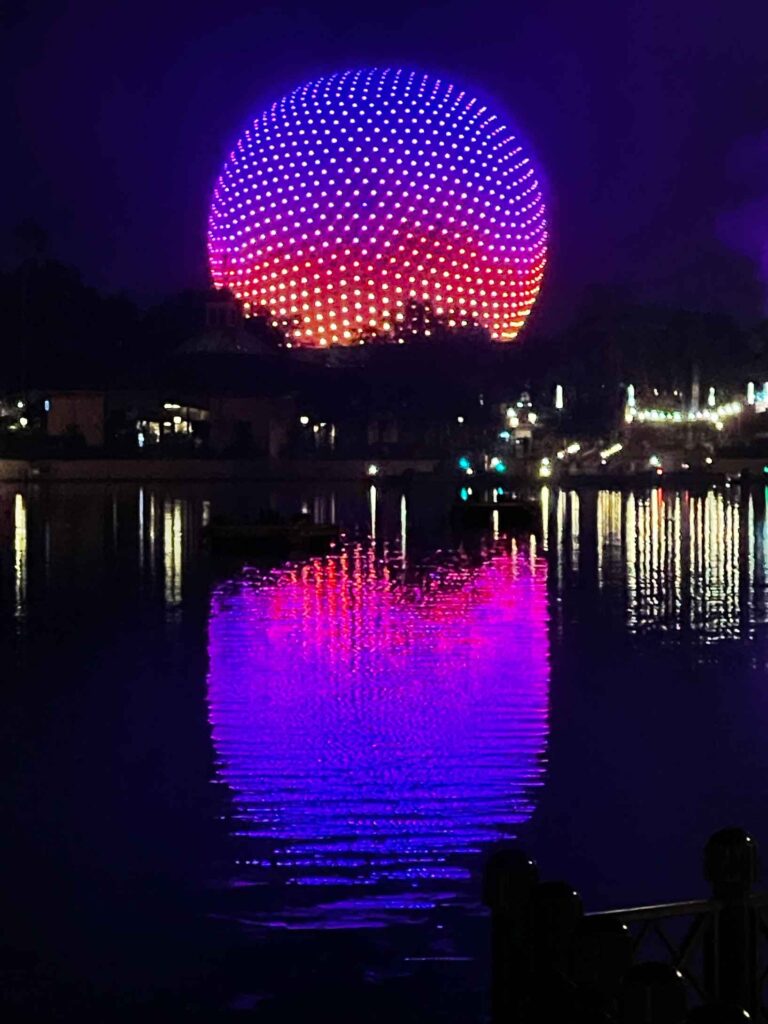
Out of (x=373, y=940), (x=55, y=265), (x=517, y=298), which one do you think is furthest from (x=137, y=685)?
(x=517, y=298)

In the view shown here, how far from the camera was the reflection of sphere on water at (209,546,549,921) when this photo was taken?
9648mm

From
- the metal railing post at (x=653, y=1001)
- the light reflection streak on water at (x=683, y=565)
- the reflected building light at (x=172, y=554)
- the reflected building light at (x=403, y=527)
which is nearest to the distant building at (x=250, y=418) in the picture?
the reflected building light at (x=403, y=527)

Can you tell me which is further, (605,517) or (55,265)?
(55,265)

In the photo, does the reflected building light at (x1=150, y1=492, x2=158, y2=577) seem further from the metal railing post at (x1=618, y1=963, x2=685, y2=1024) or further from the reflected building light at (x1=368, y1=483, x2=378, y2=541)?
the metal railing post at (x1=618, y1=963, x2=685, y2=1024)

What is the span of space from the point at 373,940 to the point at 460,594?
1522 cm

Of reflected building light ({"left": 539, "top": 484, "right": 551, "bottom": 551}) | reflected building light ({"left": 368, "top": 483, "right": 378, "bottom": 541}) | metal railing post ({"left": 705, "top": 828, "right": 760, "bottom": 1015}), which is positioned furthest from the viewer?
reflected building light ({"left": 368, "top": 483, "right": 378, "bottom": 541})

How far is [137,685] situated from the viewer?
15562 millimetres

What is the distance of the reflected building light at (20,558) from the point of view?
2207 cm

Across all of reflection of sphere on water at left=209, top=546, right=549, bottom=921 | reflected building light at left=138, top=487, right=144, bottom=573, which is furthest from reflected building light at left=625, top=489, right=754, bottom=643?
reflected building light at left=138, top=487, right=144, bottom=573

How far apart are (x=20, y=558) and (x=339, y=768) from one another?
17398 millimetres

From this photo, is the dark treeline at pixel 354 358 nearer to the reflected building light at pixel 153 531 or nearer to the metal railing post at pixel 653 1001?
the reflected building light at pixel 153 531

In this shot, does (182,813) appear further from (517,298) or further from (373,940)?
(517,298)

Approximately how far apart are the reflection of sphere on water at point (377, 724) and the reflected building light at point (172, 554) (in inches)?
28.2

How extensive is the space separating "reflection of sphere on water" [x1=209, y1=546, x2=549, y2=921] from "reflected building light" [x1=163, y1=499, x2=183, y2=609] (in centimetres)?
72
